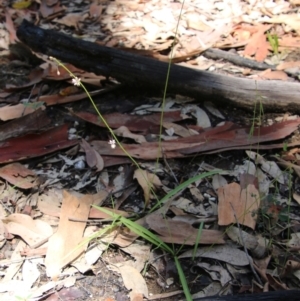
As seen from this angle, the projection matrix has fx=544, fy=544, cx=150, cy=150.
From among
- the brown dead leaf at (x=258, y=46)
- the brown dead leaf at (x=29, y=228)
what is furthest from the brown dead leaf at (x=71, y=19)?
the brown dead leaf at (x=29, y=228)

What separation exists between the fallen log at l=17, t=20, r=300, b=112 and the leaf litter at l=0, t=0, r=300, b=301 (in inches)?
3.5

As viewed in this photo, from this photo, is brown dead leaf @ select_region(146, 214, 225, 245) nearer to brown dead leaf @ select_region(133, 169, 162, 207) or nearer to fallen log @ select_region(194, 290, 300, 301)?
brown dead leaf @ select_region(133, 169, 162, 207)

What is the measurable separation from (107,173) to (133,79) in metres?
0.51

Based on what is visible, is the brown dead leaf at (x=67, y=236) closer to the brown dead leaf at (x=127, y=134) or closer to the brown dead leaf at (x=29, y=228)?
the brown dead leaf at (x=29, y=228)

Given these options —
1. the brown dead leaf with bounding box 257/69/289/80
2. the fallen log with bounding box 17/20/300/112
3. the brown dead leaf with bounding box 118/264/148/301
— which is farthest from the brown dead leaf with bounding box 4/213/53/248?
the brown dead leaf with bounding box 257/69/289/80

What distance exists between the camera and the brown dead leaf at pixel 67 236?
5.83 feet

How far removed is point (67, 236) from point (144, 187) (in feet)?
1.12

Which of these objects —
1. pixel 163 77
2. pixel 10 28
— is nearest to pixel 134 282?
pixel 163 77

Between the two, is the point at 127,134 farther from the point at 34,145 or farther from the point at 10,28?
the point at 10,28

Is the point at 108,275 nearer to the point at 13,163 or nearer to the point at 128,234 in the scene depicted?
the point at 128,234

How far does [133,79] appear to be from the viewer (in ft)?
7.98

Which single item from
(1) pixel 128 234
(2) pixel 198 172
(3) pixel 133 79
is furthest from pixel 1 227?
(3) pixel 133 79

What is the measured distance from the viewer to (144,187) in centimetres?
201

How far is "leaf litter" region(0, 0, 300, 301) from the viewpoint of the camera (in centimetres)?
175
